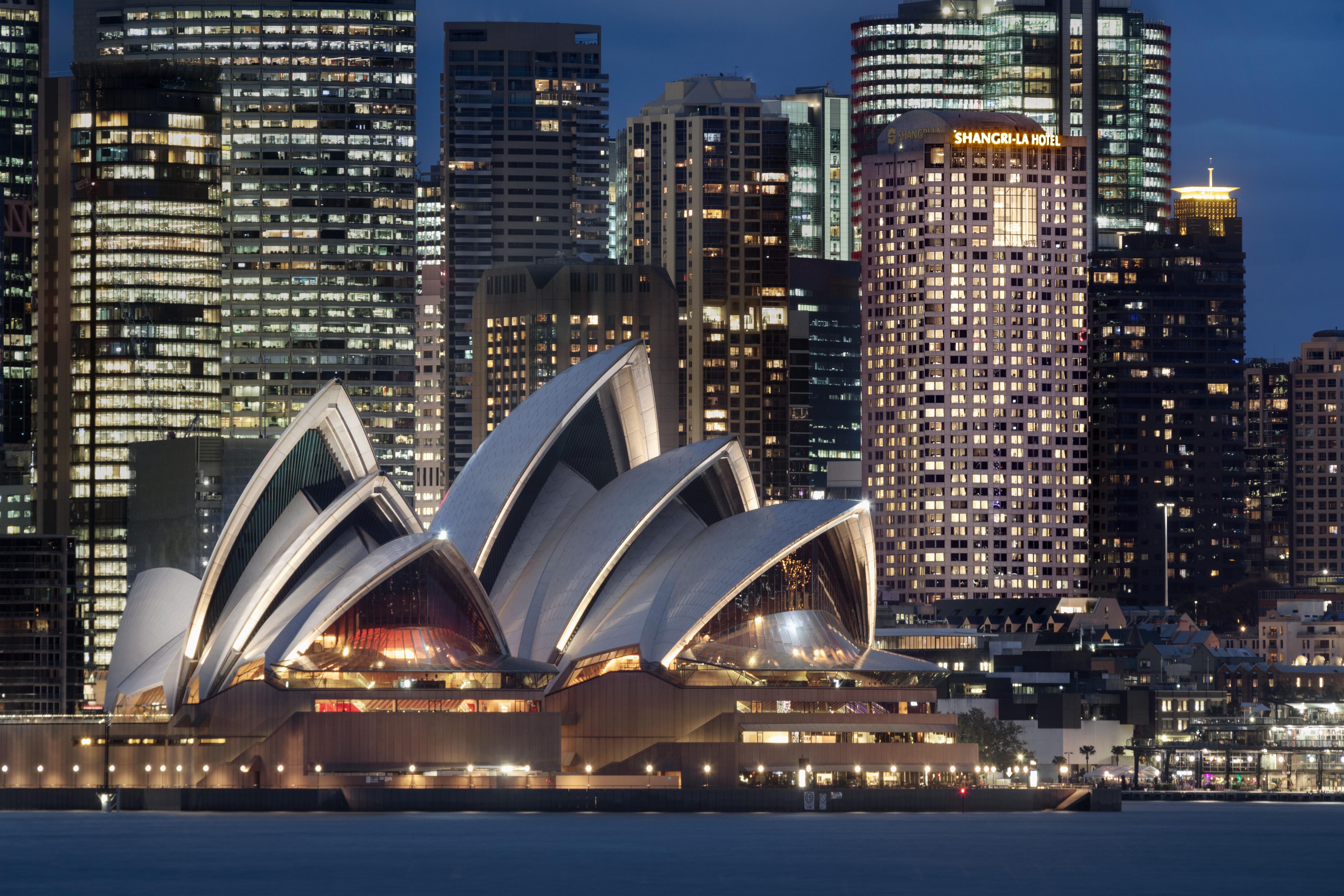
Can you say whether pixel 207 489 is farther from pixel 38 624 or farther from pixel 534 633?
pixel 534 633

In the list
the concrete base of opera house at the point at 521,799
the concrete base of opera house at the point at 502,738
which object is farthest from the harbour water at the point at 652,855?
the concrete base of opera house at the point at 502,738

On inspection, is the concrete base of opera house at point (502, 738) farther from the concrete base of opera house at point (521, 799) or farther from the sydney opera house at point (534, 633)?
the concrete base of opera house at point (521, 799)

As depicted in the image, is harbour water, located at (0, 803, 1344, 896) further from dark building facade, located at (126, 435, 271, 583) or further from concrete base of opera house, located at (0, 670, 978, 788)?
dark building facade, located at (126, 435, 271, 583)

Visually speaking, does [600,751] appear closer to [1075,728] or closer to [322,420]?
[322,420]

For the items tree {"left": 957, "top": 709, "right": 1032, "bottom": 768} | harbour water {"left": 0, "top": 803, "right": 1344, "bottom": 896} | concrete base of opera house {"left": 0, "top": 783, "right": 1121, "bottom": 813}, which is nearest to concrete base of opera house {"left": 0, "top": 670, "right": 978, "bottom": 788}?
concrete base of opera house {"left": 0, "top": 783, "right": 1121, "bottom": 813}

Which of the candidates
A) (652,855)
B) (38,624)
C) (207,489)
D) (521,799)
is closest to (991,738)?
(521,799)

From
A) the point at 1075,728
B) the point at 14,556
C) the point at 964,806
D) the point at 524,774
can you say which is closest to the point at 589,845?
the point at 524,774
